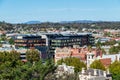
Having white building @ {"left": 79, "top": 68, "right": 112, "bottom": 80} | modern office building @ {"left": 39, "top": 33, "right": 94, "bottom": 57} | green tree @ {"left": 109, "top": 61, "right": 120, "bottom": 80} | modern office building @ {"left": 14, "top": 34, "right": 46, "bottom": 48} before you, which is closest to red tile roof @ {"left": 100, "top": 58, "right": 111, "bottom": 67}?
green tree @ {"left": 109, "top": 61, "right": 120, "bottom": 80}

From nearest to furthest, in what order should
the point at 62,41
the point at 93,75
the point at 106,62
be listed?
the point at 93,75 < the point at 106,62 < the point at 62,41

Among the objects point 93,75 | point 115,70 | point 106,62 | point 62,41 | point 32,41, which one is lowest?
point 62,41

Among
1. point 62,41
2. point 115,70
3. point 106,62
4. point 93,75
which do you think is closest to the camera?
point 93,75

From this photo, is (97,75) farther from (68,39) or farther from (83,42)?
(83,42)

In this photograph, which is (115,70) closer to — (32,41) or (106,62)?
(106,62)

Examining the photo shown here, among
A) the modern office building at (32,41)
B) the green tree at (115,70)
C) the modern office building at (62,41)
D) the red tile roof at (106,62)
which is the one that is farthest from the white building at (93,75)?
→ the modern office building at (32,41)

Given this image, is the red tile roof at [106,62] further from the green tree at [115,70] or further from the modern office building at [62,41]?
the modern office building at [62,41]

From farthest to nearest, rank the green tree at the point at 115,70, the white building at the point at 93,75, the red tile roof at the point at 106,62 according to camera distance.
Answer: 1. the red tile roof at the point at 106,62
2. the green tree at the point at 115,70
3. the white building at the point at 93,75

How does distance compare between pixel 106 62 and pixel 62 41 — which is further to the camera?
pixel 62 41

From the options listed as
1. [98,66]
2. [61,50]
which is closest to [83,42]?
[61,50]

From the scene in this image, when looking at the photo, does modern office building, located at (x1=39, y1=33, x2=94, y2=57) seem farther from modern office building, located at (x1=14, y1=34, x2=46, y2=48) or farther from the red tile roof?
the red tile roof

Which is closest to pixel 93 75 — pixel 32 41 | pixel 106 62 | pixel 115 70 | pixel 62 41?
pixel 115 70
